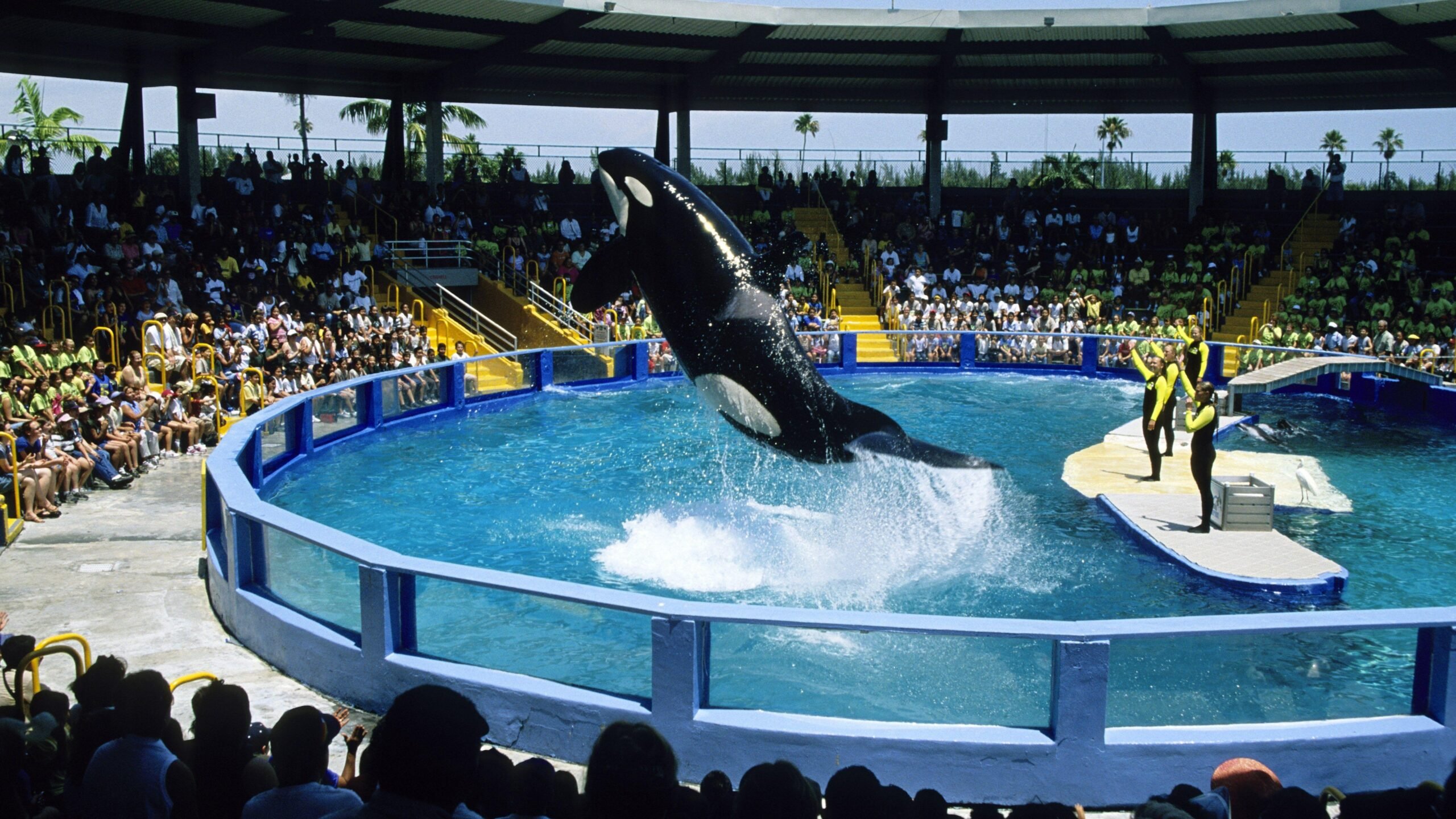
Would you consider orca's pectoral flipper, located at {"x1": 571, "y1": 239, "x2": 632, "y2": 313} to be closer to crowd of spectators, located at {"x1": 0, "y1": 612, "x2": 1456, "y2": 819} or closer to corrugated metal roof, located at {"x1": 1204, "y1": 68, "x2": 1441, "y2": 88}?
crowd of spectators, located at {"x1": 0, "y1": 612, "x2": 1456, "y2": 819}

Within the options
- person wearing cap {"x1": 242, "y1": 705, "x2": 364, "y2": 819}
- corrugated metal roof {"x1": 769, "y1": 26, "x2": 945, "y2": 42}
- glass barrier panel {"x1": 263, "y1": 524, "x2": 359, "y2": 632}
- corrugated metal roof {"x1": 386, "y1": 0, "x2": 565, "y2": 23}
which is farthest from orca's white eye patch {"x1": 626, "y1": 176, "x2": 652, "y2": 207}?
corrugated metal roof {"x1": 769, "y1": 26, "x2": 945, "y2": 42}

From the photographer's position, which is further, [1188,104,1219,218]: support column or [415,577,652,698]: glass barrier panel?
[1188,104,1219,218]: support column

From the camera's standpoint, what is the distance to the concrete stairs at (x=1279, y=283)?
26.8 meters

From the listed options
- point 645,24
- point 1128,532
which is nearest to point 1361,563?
point 1128,532

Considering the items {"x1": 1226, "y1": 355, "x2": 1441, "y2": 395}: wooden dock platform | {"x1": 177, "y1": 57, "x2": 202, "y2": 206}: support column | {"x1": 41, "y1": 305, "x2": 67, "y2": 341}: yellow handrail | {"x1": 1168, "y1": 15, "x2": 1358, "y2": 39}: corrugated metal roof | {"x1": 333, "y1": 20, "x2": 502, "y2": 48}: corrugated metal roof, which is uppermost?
{"x1": 1168, "y1": 15, "x2": 1358, "y2": 39}: corrugated metal roof

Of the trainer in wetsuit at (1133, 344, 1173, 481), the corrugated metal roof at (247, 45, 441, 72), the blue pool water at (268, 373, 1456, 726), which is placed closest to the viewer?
the blue pool water at (268, 373, 1456, 726)

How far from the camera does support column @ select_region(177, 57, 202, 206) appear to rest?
23.9 m

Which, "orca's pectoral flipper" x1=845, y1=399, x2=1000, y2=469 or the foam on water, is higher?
"orca's pectoral flipper" x1=845, y1=399, x2=1000, y2=469

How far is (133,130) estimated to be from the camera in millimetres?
25062

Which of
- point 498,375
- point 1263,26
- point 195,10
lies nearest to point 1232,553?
point 498,375

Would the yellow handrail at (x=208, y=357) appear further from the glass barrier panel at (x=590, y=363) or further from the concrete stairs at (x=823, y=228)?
the concrete stairs at (x=823, y=228)

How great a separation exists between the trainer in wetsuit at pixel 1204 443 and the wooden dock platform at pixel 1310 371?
5559 millimetres

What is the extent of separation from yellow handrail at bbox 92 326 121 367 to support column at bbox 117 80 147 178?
853 centimetres

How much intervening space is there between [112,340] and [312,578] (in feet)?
40.6
